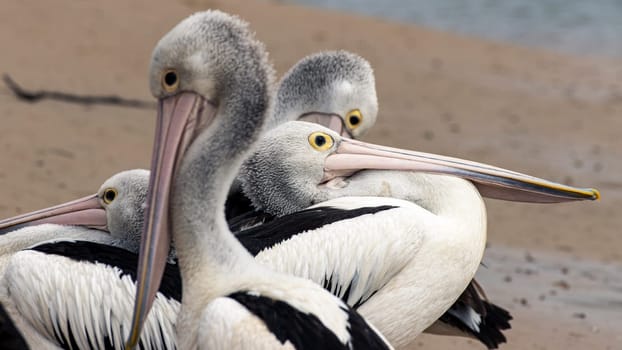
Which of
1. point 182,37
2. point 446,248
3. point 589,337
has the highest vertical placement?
point 182,37

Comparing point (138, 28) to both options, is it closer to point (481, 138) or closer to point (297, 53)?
point (297, 53)

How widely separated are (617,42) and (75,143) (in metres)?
9.53

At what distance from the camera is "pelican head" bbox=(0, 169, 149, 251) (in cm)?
434

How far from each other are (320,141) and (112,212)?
860mm

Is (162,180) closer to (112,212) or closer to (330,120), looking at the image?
(112,212)

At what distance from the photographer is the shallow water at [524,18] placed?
15688 mm

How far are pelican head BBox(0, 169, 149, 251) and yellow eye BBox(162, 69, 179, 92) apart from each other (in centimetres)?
107

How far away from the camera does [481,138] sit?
1024 cm

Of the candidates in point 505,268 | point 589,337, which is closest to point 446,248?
point 589,337

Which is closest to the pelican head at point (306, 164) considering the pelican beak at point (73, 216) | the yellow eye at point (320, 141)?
the yellow eye at point (320, 141)

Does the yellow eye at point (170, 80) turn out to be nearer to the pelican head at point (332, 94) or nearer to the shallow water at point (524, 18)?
the pelican head at point (332, 94)

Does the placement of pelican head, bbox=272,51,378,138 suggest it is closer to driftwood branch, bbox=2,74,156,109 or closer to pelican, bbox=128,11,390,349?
pelican, bbox=128,11,390,349

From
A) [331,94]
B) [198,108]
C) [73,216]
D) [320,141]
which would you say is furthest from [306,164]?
[331,94]

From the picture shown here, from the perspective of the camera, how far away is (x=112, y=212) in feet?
14.3
